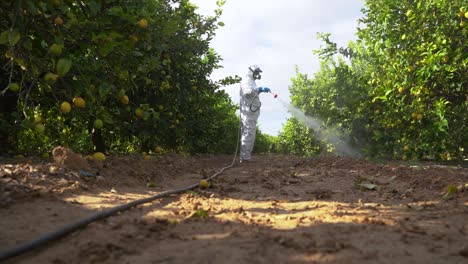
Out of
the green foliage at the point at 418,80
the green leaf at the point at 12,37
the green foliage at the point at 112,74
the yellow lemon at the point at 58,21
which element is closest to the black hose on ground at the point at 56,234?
the green foliage at the point at 112,74

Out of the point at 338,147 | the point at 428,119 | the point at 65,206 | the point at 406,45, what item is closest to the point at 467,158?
the point at 428,119

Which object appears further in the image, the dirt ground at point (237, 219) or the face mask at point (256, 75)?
the face mask at point (256, 75)

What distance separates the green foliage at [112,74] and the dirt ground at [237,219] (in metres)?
0.71

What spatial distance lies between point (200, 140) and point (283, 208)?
6.47 metres

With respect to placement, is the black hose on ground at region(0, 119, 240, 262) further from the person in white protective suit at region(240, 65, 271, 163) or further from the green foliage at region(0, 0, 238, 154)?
the person in white protective suit at region(240, 65, 271, 163)

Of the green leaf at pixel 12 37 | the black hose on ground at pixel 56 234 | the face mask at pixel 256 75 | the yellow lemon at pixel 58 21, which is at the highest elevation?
the face mask at pixel 256 75

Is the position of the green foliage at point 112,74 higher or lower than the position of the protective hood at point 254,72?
lower

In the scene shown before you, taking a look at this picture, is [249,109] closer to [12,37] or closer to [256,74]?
[256,74]

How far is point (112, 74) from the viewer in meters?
4.23

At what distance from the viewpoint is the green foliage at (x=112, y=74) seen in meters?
3.27

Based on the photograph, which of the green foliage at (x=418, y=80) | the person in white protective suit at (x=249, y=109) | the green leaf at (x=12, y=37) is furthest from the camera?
the person in white protective suit at (x=249, y=109)

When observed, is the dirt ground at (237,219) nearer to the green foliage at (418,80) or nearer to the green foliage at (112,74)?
the green foliage at (112,74)

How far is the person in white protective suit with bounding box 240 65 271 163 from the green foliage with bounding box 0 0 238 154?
965 millimetres

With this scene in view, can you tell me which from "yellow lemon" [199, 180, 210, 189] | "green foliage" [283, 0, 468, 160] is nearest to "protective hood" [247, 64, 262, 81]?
"green foliage" [283, 0, 468, 160]
